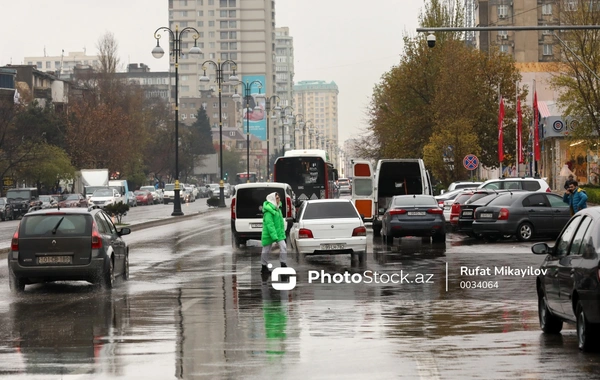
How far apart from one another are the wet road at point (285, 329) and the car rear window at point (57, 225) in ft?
3.51

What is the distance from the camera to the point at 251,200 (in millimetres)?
33906

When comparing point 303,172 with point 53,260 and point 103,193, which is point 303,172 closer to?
point 103,193

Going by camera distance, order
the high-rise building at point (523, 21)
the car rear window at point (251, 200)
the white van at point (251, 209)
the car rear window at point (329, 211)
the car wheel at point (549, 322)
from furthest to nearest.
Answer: the high-rise building at point (523, 21) < the car rear window at point (251, 200) < the white van at point (251, 209) < the car rear window at point (329, 211) < the car wheel at point (549, 322)

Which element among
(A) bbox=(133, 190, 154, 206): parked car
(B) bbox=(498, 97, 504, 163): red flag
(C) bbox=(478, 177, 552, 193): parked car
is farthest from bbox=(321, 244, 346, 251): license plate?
(A) bbox=(133, 190, 154, 206): parked car

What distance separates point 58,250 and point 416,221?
15552 mm

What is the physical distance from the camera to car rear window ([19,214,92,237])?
781 inches

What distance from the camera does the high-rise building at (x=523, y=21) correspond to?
126 m

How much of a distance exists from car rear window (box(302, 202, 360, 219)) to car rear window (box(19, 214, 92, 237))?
26.1 ft

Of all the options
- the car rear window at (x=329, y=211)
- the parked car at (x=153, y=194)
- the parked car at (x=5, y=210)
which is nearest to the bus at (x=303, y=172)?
the parked car at (x=5, y=210)

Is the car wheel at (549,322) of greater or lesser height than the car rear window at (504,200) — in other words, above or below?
below

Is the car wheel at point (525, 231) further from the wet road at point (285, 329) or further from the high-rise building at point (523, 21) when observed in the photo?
the high-rise building at point (523, 21)

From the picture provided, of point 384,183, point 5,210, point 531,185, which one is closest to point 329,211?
point 384,183

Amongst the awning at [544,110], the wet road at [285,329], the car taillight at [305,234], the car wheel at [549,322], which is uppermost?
the awning at [544,110]

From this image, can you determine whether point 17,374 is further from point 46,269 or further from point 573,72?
point 573,72
